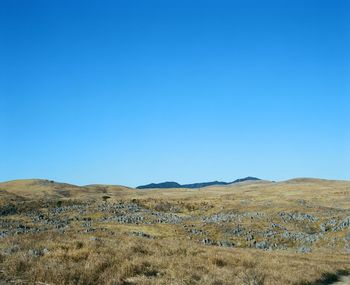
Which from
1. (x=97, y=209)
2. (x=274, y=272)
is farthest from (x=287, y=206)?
(x=274, y=272)

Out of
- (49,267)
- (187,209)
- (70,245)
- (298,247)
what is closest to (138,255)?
(70,245)

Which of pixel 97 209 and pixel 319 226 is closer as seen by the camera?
pixel 319 226

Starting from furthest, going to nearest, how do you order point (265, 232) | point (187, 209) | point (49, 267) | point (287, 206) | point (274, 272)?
point (187, 209) < point (287, 206) < point (265, 232) < point (274, 272) < point (49, 267)

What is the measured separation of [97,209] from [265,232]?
940 inches

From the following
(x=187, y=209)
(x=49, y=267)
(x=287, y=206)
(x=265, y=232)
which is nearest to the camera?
(x=49, y=267)

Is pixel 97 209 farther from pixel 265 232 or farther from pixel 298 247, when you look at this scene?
pixel 298 247

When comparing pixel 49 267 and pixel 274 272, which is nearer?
pixel 49 267

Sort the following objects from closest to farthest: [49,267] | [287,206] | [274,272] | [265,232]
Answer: [49,267]
[274,272]
[265,232]
[287,206]

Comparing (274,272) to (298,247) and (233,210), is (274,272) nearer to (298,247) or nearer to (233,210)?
(298,247)

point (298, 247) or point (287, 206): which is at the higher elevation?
point (287, 206)

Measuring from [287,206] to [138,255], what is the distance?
124ft

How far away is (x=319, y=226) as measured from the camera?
1594 inches

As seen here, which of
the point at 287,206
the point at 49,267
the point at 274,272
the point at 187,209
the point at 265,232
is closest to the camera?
the point at 49,267

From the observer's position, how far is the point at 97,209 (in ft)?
176
